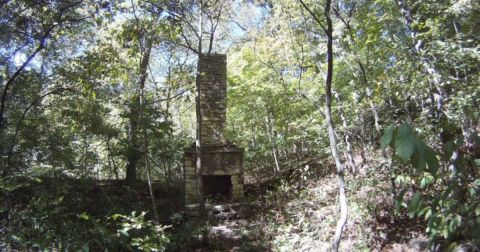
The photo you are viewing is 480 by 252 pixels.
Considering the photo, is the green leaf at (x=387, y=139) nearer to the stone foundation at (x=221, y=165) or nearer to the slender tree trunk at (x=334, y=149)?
the slender tree trunk at (x=334, y=149)

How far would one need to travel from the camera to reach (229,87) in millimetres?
10586

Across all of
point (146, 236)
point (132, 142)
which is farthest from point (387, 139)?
point (132, 142)

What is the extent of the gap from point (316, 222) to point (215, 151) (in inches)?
127

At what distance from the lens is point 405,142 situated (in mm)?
745

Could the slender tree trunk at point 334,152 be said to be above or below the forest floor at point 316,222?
above

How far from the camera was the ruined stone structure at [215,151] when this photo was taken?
830 centimetres

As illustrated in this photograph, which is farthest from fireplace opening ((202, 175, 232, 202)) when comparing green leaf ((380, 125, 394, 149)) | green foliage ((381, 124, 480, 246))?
green leaf ((380, 125, 394, 149))

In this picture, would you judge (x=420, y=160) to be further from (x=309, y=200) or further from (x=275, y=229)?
(x=309, y=200)

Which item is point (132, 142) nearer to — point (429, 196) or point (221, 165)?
Result: point (221, 165)

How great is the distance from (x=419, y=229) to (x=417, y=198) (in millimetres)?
4659

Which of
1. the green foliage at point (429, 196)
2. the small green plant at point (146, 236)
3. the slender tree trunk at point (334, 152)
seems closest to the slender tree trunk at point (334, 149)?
the slender tree trunk at point (334, 152)

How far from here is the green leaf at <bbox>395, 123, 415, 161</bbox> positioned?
2.37ft

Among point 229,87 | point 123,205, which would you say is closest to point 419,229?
point 123,205

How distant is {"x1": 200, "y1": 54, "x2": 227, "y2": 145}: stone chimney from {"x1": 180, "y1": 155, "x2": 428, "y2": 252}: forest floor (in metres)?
1.89
